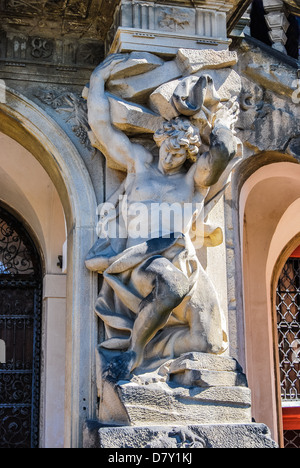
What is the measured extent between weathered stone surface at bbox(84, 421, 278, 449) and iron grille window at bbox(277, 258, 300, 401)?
4065 millimetres

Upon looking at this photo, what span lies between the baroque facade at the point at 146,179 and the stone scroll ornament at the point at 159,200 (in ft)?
0.03

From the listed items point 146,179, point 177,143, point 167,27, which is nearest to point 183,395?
point 146,179

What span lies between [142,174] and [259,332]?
3.47 metres

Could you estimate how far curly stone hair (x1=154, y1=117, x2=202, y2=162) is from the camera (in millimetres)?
5402

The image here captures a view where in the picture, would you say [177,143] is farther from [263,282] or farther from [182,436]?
[263,282]

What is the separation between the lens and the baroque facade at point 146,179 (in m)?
4.98

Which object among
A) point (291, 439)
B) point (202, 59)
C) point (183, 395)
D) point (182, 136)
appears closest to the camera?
point (183, 395)

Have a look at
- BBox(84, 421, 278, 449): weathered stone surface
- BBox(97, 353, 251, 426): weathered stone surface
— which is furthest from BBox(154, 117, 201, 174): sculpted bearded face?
BBox(84, 421, 278, 449): weathered stone surface

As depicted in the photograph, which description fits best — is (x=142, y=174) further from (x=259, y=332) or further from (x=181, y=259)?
(x=259, y=332)

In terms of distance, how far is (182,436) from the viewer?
15.6ft

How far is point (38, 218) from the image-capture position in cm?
779

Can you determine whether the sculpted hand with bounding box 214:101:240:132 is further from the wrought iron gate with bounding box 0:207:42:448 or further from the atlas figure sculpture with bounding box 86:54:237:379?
the wrought iron gate with bounding box 0:207:42:448

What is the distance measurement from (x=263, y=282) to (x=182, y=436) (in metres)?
3.90

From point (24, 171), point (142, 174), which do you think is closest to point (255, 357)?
point (24, 171)
